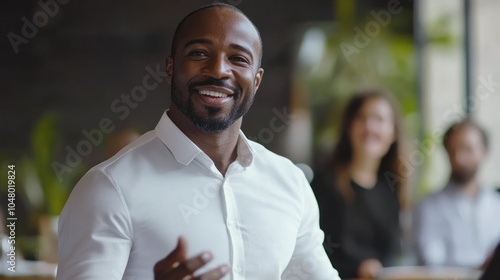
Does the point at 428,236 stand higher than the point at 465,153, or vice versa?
the point at 465,153

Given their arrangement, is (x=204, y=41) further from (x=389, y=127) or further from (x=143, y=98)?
(x=143, y=98)

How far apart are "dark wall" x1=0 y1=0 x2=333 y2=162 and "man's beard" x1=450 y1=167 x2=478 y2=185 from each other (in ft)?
5.35

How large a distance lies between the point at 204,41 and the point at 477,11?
4135mm

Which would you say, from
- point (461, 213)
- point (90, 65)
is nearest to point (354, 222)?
point (461, 213)

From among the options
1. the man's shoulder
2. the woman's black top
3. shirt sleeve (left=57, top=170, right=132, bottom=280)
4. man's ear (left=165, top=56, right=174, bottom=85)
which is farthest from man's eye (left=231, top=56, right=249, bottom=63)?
the man's shoulder

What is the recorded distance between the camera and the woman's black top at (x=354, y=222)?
10.8ft

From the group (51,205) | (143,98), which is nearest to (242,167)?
(51,205)

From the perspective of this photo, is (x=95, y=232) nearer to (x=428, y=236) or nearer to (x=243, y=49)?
(x=243, y=49)

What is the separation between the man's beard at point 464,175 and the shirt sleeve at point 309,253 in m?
2.42

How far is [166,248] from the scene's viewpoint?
127cm

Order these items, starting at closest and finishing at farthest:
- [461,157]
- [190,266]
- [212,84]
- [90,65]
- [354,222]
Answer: [190,266] → [212,84] → [354,222] → [461,157] → [90,65]

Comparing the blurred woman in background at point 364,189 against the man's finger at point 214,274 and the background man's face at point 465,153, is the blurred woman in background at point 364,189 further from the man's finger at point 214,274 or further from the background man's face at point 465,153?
the man's finger at point 214,274

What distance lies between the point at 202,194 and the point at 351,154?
2.08 m

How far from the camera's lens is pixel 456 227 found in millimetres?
3695
